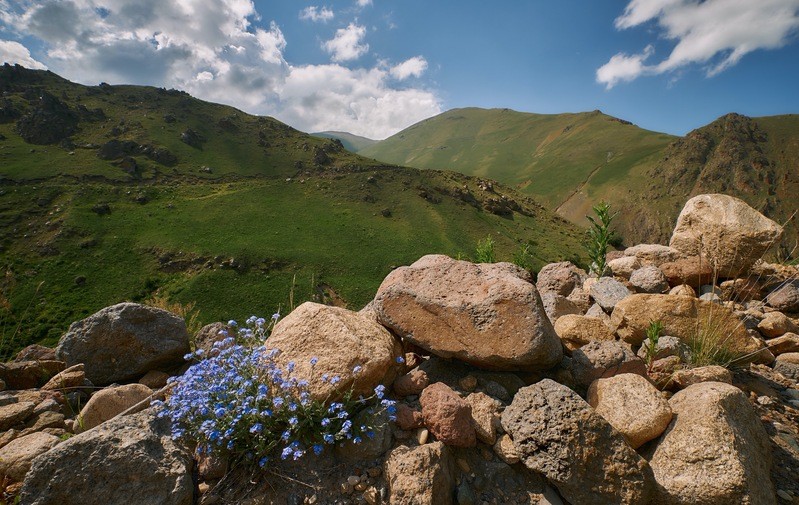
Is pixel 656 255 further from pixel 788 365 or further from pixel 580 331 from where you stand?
pixel 580 331

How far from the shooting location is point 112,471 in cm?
321

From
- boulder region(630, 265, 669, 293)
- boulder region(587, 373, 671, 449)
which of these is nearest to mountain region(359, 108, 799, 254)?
boulder region(630, 265, 669, 293)

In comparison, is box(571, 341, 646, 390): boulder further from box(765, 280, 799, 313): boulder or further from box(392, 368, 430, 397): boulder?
box(765, 280, 799, 313): boulder

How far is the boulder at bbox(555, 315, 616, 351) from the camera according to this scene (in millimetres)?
5496

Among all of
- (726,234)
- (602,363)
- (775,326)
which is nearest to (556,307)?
(602,363)

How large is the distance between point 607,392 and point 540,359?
0.76m

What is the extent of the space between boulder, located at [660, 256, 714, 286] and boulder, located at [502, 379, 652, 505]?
19.6ft

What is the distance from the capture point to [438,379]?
476cm

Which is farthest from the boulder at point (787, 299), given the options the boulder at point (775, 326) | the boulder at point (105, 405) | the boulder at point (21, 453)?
the boulder at point (21, 453)

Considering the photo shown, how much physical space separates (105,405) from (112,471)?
5.46 feet

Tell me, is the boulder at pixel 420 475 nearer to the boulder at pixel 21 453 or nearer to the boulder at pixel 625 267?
the boulder at pixel 21 453

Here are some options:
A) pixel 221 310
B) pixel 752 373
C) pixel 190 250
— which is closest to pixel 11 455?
pixel 752 373

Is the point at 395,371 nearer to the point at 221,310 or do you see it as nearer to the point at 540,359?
the point at 540,359

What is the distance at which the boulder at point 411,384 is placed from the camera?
170 inches
